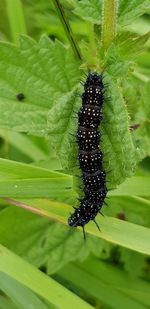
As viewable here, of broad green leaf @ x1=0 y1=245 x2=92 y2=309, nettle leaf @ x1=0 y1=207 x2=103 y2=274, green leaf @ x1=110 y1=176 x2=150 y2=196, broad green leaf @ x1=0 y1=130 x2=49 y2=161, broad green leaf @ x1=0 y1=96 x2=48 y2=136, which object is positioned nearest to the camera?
broad green leaf @ x1=0 y1=96 x2=48 y2=136

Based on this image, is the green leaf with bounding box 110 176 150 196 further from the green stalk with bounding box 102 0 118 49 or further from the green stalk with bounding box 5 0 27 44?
the green stalk with bounding box 5 0 27 44

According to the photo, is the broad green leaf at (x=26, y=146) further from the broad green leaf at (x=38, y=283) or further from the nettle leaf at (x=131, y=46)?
the nettle leaf at (x=131, y=46)

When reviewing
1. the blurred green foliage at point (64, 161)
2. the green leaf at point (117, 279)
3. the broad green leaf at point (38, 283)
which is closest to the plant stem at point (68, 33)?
the blurred green foliage at point (64, 161)

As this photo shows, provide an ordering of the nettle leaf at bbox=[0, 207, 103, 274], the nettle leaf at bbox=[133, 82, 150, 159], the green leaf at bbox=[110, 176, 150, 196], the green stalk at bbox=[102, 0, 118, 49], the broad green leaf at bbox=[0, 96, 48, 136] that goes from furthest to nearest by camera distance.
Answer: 1. the nettle leaf at bbox=[0, 207, 103, 274]
2. the green leaf at bbox=[110, 176, 150, 196]
3. the nettle leaf at bbox=[133, 82, 150, 159]
4. the broad green leaf at bbox=[0, 96, 48, 136]
5. the green stalk at bbox=[102, 0, 118, 49]

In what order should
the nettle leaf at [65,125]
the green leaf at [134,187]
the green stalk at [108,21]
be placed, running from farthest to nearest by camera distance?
1. the green leaf at [134,187]
2. the nettle leaf at [65,125]
3. the green stalk at [108,21]

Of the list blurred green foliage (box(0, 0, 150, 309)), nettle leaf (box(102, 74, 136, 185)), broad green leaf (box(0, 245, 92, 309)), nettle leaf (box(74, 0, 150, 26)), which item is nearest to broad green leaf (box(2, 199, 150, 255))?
blurred green foliage (box(0, 0, 150, 309))
